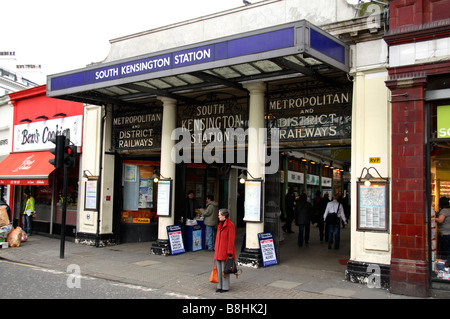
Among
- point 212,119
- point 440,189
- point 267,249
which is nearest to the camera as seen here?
point 440,189

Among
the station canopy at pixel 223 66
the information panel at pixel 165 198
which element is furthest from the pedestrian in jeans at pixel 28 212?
the information panel at pixel 165 198

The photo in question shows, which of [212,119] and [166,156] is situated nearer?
[212,119]

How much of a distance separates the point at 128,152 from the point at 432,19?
9657mm

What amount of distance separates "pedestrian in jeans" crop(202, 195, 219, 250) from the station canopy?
3.30 metres

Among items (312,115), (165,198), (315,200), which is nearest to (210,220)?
(165,198)

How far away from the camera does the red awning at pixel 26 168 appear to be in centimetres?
1470

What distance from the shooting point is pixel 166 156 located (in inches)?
478

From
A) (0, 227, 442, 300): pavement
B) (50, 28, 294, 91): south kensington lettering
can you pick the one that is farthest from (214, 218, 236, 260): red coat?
(50, 28, 294, 91): south kensington lettering

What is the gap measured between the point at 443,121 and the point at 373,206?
6.98ft

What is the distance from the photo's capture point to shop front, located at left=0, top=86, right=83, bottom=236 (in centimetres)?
1486

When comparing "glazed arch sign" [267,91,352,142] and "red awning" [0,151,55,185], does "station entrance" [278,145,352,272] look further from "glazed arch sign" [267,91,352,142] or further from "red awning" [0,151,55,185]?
"red awning" [0,151,55,185]

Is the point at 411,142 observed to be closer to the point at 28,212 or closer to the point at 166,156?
the point at 166,156

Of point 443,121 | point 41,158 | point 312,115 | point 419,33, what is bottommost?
point 41,158
